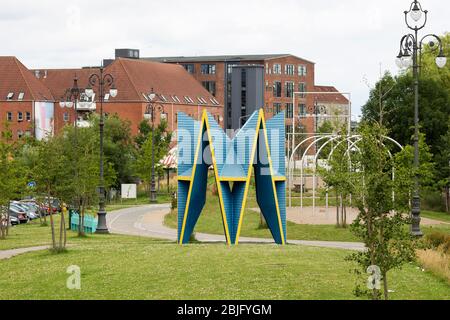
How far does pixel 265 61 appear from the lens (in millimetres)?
158875

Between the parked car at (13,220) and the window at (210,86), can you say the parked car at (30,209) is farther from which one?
the window at (210,86)

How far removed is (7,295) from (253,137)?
45.1 feet

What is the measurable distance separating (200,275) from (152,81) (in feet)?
354

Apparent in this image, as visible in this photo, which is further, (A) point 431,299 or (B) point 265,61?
(B) point 265,61

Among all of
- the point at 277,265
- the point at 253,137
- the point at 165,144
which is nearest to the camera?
the point at 277,265

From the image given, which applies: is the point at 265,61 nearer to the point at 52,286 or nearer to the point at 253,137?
the point at 253,137

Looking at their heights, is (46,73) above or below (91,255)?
above

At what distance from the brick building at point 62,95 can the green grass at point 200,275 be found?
88852 millimetres

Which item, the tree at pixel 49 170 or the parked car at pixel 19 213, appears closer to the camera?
the tree at pixel 49 170

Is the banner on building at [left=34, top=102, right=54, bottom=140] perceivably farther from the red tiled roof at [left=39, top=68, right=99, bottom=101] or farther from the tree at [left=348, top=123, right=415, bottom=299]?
the tree at [left=348, top=123, right=415, bottom=299]

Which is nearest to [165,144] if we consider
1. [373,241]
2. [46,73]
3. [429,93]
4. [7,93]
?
[429,93]

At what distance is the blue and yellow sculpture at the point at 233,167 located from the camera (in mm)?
36594

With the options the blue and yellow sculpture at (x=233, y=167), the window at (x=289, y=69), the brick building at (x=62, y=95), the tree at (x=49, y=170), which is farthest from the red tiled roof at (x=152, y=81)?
the tree at (x=49, y=170)
